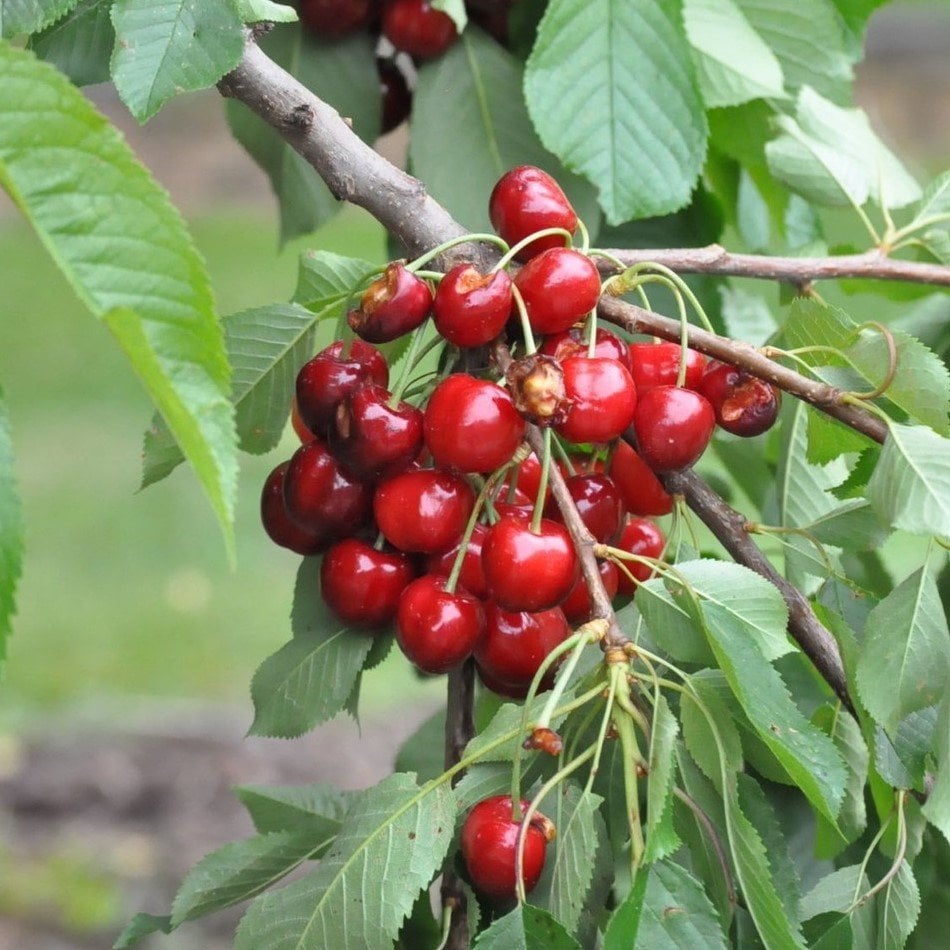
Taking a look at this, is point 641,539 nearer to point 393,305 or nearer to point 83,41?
point 393,305

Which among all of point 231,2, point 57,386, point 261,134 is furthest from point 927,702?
point 57,386

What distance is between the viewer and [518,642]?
29.2 inches

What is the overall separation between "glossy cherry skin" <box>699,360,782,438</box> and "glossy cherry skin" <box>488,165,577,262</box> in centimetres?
13

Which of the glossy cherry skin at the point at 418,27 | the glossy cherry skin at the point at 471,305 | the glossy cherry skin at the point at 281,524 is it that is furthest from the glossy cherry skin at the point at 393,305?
the glossy cherry skin at the point at 418,27

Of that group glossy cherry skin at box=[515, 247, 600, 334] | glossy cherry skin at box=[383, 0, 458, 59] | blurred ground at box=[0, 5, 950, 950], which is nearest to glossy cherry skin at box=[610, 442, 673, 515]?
glossy cherry skin at box=[515, 247, 600, 334]

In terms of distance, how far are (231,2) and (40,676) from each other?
285 cm

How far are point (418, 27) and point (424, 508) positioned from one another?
1.87 feet

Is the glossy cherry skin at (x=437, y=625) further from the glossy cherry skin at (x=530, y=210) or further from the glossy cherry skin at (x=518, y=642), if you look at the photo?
the glossy cherry skin at (x=530, y=210)

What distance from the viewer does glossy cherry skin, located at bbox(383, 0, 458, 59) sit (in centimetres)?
113

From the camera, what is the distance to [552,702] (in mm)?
623

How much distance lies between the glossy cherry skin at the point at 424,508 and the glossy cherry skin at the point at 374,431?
0.01 meters

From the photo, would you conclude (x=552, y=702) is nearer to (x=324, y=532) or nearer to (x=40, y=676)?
(x=324, y=532)

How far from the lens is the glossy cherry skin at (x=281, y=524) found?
2.72ft

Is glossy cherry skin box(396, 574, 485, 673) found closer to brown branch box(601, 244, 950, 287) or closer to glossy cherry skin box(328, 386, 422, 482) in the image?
glossy cherry skin box(328, 386, 422, 482)
